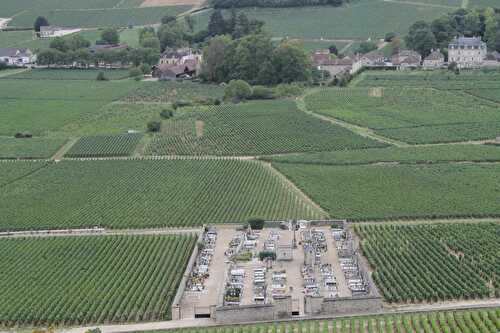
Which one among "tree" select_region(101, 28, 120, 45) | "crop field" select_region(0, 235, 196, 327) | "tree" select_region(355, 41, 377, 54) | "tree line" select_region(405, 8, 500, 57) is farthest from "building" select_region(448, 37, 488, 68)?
"crop field" select_region(0, 235, 196, 327)

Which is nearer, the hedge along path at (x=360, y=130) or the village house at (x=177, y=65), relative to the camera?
the hedge along path at (x=360, y=130)

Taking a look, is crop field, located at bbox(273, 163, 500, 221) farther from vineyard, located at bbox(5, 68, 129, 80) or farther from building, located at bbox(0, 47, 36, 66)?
building, located at bbox(0, 47, 36, 66)

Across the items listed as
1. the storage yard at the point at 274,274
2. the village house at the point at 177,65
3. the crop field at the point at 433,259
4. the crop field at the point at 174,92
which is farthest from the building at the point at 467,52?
the storage yard at the point at 274,274

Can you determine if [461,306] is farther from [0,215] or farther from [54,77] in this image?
[54,77]

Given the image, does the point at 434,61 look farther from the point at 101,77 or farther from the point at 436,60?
the point at 101,77

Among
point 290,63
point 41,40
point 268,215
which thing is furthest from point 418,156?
point 41,40

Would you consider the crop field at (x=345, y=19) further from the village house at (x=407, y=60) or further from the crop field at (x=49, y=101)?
the crop field at (x=49, y=101)
